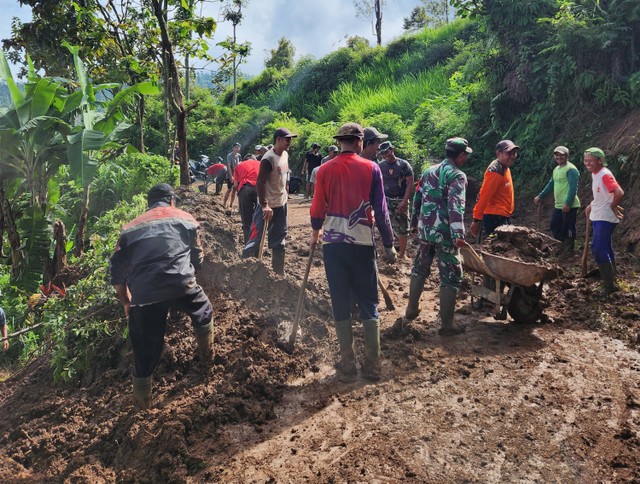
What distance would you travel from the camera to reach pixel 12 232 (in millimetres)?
9047

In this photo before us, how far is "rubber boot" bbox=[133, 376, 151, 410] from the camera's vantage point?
13.9 feet

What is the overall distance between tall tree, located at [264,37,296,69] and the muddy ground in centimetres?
4470

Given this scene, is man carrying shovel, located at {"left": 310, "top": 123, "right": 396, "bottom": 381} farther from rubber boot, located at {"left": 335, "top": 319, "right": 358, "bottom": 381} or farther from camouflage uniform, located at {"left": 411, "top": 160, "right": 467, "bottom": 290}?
camouflage uniform, located at {"left": 411, "top": 160, "right": 467, "bottom": 290}

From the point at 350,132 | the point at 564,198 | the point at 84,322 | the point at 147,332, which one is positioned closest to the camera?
the point at 147,332

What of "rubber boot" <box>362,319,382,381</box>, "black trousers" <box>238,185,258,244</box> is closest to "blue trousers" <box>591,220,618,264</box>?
"rubber boot" <box>362,319,382,381</box>

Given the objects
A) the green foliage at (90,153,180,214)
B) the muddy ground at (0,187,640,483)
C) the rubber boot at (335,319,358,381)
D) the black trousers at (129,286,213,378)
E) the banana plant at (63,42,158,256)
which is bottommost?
the muddy ground at (0,187,640,483)

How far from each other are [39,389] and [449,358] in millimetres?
4057

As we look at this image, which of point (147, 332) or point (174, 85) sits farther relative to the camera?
point (174, 85)

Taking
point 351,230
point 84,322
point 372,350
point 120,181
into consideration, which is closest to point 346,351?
point 372,350

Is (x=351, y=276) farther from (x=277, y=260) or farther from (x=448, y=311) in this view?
(x=277, y=260)

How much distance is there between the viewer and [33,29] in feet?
51.6

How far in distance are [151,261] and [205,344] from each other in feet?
3.18

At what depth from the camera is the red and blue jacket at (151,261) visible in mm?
4109

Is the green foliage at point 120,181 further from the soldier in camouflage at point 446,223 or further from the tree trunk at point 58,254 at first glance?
the soldier in camouflage at point 446,223
